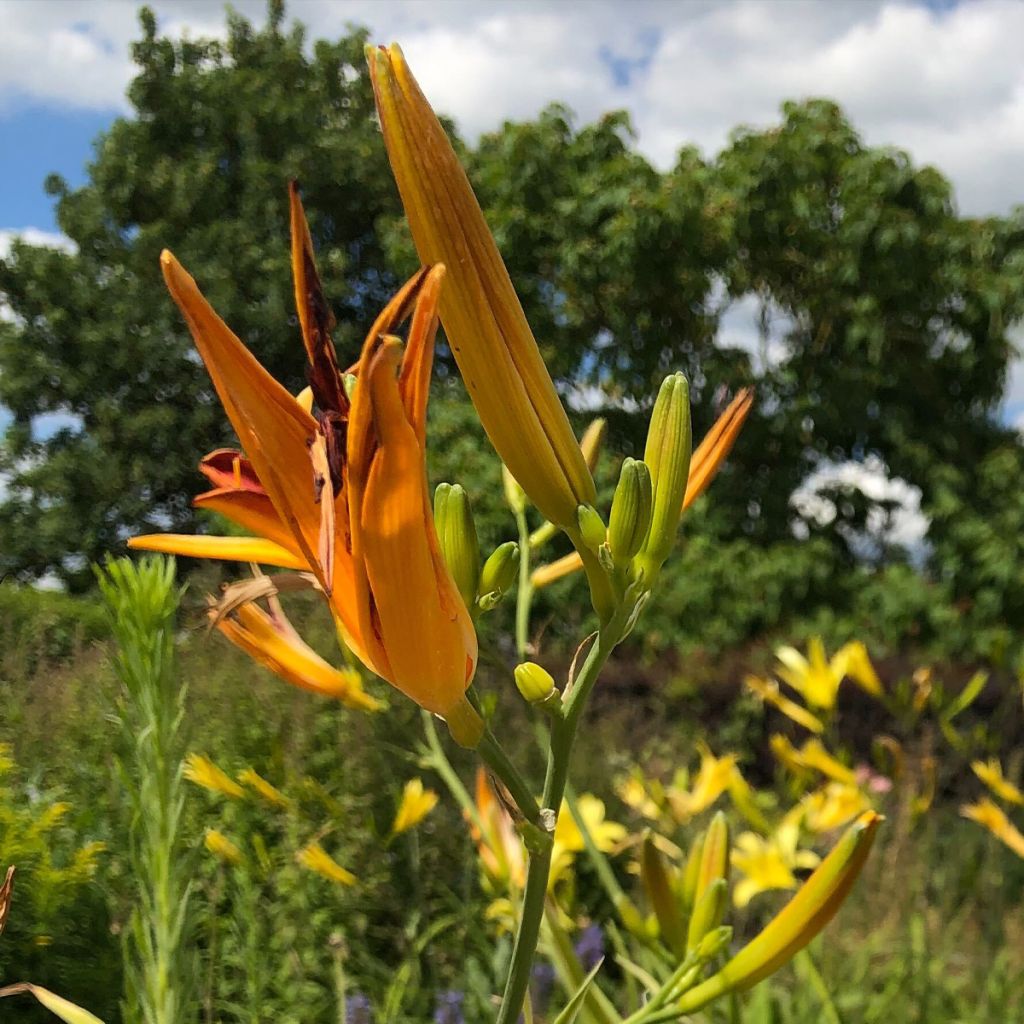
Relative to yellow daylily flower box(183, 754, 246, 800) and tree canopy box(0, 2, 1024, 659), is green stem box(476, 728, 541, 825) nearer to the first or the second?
yellow daylily flower box(183, 754, 246, 800)

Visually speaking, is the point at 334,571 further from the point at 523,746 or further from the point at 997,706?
the point at 997,706

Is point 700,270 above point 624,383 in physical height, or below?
above

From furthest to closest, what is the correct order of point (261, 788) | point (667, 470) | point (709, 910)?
point (261, 788) < point (709, 910) < point (667, 470)

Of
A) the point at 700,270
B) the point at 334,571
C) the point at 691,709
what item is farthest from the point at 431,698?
the point at 700,270

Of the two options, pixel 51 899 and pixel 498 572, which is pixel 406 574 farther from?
pixel 51 899

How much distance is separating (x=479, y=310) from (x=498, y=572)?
4.5 inches

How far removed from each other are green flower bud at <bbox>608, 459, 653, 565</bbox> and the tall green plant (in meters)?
0.15

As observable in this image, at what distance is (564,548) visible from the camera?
4.24m

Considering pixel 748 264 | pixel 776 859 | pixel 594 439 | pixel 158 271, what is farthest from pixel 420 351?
pixel 748 264

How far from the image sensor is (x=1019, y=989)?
1.48m

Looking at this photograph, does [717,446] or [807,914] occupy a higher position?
[717,446]

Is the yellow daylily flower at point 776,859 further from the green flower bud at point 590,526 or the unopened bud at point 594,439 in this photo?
the green flower bud at point 590,526

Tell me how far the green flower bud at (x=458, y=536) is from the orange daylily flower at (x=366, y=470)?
5 centimetres

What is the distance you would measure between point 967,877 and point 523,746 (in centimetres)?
86
